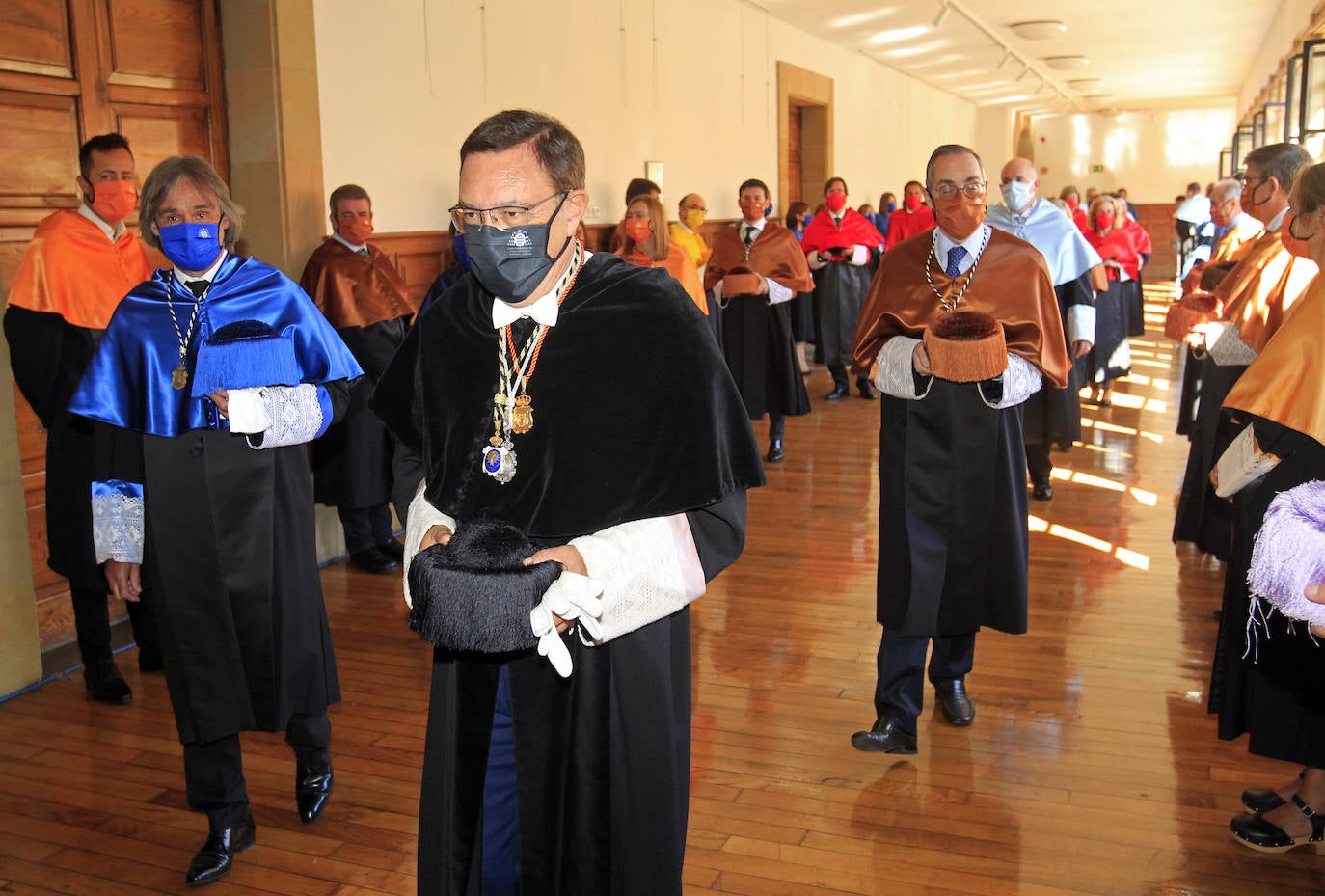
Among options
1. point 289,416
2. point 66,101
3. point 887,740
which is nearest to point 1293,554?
point 887,740

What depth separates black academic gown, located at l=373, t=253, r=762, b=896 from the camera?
1.82m

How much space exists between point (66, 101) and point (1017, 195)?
438 cm

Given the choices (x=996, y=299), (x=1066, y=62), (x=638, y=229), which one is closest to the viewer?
(x=996, y=299)

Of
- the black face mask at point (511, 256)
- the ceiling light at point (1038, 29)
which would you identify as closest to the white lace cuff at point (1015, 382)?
the black face mask at point (511, 256)

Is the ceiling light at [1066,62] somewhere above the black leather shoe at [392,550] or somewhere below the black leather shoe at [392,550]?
above

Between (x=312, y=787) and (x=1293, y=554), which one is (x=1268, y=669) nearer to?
(x=1293, y=554)

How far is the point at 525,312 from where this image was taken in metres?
1.88

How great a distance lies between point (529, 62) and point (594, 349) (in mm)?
5855

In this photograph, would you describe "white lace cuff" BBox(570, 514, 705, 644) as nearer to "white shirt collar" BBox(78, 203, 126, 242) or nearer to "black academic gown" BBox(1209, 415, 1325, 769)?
"black academic gown" BBox(1209, 415, 1325, 769)

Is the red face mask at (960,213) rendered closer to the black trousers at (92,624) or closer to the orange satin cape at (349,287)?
the orange satin cape at (349,287)

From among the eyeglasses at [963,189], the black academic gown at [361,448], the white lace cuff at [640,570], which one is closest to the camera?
the white lace cuff at [640,570]

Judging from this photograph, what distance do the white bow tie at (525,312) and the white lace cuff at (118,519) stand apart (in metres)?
1.41

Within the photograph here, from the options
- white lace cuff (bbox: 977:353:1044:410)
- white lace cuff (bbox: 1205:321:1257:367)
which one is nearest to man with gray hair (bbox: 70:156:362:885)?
white lace cuff (bbox: 977:353:1044:410)

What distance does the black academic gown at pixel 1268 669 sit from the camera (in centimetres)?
264
